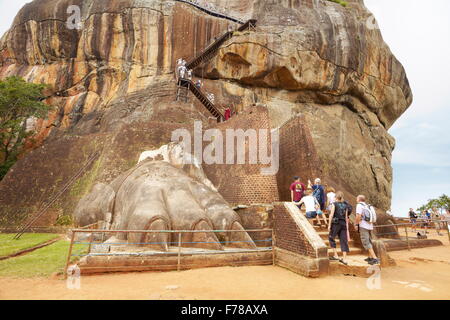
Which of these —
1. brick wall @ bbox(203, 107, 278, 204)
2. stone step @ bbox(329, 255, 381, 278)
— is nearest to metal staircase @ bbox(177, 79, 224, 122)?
brick wall @ bbox(203, 107, 278, 204)

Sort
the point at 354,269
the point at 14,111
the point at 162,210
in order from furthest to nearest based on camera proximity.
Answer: the point at 14,111 → the point at 162,210 → the point at 354,269

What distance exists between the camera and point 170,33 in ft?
72.0

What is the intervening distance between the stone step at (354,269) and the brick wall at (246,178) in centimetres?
364

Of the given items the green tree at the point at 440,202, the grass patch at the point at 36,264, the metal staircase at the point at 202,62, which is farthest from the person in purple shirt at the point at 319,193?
the green tree at the point at 440,202

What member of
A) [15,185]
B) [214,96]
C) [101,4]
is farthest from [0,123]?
[214,96]

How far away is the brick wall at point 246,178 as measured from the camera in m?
9.38

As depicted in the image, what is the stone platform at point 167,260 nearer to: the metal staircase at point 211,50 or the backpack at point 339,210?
the backpack at point 339,210

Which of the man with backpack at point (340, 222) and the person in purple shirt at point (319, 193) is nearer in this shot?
the man with backpack at point (340, 222)

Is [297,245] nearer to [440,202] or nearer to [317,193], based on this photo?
[317,193]

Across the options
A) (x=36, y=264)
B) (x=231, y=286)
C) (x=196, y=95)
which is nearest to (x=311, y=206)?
(x=231, y=286)

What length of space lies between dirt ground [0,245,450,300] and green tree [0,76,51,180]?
57.2 ft

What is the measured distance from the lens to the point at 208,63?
22422 millimetres

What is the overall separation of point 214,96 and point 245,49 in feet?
14.2

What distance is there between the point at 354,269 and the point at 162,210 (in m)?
4.53
